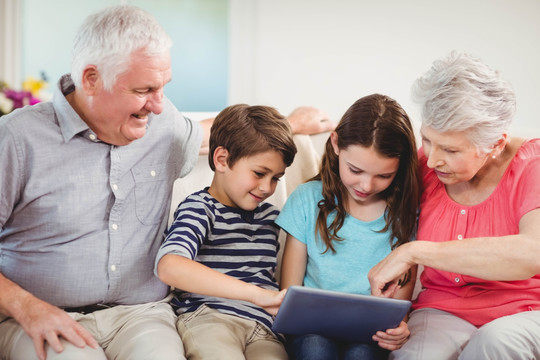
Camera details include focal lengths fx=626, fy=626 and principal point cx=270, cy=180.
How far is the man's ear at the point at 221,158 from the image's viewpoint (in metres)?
1.85

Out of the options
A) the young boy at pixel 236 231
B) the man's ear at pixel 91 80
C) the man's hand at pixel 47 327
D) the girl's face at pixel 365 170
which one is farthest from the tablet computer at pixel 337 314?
the man's ear at pixel 91 80

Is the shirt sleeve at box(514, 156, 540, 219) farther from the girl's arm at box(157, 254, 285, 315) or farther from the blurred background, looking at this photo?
the blurred background

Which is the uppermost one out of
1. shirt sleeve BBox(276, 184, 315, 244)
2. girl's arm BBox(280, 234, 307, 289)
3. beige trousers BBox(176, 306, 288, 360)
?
shirt sleeve BBox(276, 184, 315, 244)

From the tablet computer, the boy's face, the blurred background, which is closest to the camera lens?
the tablet computer

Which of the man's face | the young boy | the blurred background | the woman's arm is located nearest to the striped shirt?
the young boy

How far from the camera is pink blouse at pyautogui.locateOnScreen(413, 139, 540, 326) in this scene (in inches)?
64.9

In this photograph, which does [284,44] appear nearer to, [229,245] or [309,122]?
[309,122]

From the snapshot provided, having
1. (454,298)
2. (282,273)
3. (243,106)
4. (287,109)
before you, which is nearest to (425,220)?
(454,298)

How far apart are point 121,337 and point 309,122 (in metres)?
1.04

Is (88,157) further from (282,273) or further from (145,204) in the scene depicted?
(282,273)

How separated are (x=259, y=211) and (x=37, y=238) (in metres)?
0.64

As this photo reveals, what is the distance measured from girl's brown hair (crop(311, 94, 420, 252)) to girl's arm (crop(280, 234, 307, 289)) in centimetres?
8

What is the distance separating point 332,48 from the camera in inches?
182

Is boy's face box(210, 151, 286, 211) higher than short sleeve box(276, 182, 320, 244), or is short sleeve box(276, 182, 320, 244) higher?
boy's face box(210, 151, 286, 211)
